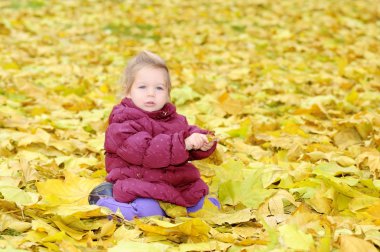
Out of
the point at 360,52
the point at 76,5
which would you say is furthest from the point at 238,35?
the point at 76,5

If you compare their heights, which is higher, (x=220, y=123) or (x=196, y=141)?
(x=196, y=141)

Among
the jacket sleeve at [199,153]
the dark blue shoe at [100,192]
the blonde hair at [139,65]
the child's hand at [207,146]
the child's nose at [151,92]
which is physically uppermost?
the blonde hair at [139,65]

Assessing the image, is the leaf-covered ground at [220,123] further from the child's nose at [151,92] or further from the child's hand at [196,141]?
the child's nose at [151,92]

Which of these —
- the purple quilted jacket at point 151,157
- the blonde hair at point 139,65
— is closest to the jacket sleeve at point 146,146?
the purple quilted jacket at point 151,157

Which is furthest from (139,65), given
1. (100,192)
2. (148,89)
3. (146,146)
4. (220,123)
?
(220,123)

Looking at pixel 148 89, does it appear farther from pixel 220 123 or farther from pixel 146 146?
pixel 220 123

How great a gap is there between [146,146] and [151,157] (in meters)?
0.05

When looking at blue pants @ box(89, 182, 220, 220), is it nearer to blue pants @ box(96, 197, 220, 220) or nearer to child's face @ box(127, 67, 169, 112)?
blue pants @ box(96, 197, 220, 220)

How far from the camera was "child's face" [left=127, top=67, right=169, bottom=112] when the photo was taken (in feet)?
8.61

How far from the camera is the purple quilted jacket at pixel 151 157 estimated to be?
2.45 metres

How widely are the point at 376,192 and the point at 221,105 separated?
1774 millimetres

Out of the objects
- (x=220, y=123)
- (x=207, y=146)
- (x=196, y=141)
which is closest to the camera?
(x=196, y=141)

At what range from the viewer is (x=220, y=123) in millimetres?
3893

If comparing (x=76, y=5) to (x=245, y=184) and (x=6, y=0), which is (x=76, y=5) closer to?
(x=6, y=0)
